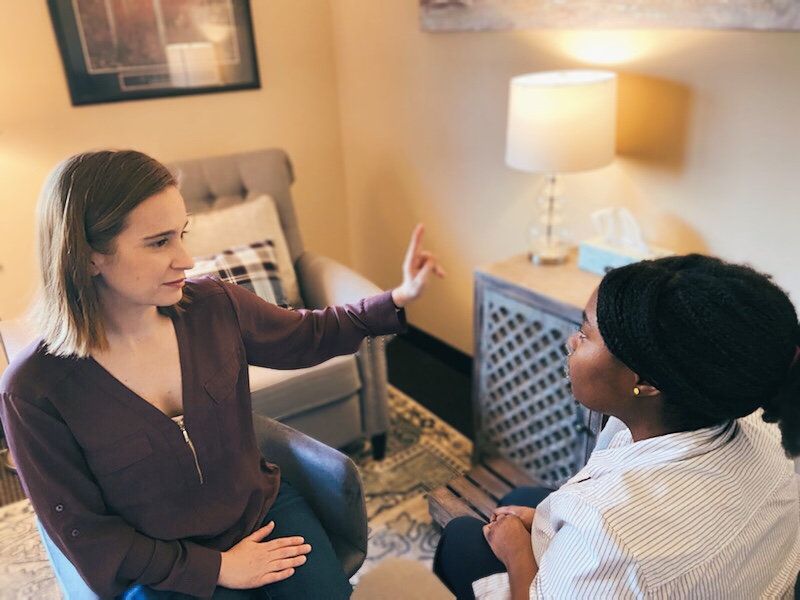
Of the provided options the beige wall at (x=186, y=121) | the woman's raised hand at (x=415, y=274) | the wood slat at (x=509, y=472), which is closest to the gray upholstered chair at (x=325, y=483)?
the woman's raised hand at (x=415, y=274)

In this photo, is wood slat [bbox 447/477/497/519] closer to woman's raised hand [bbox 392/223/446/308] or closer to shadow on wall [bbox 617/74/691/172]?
woman's raised hand [bbox 392/223/446/308]

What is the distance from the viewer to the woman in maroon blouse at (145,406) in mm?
886

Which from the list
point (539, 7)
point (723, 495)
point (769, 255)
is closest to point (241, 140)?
point (539, 7)

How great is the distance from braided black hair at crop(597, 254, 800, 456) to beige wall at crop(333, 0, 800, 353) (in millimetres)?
868

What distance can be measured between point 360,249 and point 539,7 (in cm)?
148

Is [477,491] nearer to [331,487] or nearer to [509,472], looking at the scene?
[509,472]

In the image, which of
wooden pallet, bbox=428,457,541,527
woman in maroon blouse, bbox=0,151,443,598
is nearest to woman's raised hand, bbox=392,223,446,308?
woman in maroon blouse, bbox=0,151,443,598

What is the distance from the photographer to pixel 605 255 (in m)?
1.68

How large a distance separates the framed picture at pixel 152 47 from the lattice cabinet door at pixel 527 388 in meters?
1.41

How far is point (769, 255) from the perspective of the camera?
1507 millimetres

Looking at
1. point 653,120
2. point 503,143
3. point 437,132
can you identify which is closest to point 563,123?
point 653,120

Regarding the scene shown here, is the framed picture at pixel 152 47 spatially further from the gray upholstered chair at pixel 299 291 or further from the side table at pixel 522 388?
the side table at pixel 522 388

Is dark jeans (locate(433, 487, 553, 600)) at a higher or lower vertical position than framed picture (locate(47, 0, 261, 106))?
lower

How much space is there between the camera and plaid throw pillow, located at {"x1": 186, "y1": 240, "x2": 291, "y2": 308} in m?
1.87
